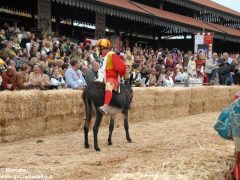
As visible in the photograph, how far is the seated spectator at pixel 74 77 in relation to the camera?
1287cm

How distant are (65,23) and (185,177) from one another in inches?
1041

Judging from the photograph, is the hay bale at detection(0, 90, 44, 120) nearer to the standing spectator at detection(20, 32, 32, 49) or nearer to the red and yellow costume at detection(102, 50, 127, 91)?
the red and yellow costume at detection(102, 50, 127, 91)

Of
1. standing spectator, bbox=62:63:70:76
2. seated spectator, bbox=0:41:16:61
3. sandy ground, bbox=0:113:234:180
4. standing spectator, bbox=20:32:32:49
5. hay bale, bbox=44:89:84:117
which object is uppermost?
standing spectator, bbox=20:32:32:49

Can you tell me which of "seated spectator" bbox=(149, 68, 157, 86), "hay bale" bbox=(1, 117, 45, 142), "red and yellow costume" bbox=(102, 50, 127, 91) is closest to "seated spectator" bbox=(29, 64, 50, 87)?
"hay bale" bbox=(1, 117, 45, 142)

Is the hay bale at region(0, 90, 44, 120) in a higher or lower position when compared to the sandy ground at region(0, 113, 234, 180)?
higher

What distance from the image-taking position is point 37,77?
12.4m

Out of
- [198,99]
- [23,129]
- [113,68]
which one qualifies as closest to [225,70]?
[198,99]

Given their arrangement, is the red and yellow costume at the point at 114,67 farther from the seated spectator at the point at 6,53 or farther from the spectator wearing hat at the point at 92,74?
the seated spectator at the point at 6,53

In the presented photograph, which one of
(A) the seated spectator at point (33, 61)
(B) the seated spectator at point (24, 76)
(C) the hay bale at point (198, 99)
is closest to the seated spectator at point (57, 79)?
(A) the seated spectator at point (33, 61)

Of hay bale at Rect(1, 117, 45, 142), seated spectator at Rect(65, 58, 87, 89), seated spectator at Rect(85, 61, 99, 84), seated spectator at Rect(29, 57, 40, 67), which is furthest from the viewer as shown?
seated spectator at Rect(29, 57, 40, 67)

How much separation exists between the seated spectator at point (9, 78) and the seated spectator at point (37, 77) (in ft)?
2.24

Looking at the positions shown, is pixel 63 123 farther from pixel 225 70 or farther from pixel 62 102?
pixel 225 70

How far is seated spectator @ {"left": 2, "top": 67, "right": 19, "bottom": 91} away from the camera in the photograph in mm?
11305

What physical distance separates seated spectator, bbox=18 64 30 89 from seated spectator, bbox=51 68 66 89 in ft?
2.98
